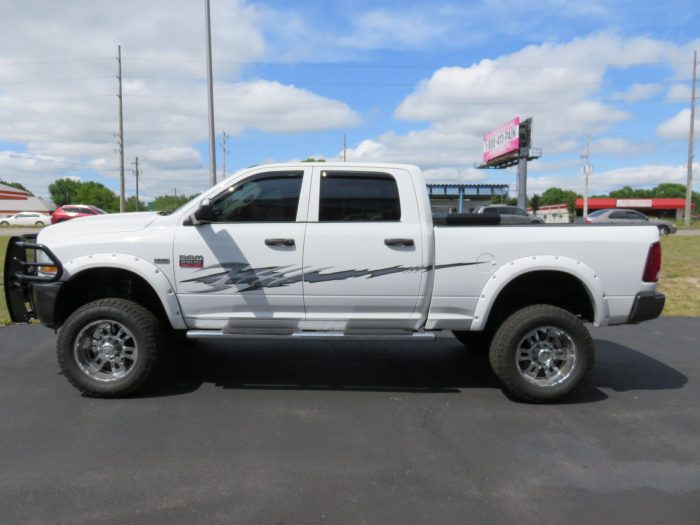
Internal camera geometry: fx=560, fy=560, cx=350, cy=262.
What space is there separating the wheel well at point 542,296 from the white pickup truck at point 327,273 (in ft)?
0.62

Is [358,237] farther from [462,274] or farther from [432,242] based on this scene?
[462,274]

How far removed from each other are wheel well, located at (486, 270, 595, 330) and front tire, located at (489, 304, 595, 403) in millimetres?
320

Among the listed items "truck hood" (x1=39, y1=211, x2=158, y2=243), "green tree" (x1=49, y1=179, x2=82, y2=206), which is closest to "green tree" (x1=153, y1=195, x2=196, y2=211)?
"truck hood" (x1=39, y1=211, x2=158, y2=243)

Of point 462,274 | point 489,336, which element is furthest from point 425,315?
point 489,336

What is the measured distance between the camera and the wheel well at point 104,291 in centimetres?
494

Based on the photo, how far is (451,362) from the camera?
6.18m

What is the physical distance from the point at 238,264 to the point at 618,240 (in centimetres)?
324

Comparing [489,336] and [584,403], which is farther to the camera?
[489,336]

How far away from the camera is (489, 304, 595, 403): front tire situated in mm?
4754

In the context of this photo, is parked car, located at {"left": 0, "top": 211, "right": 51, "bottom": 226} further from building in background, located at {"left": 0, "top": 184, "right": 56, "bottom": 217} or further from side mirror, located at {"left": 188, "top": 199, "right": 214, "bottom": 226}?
side mirror, located at {"left": 188, "top": 199, "right": 214, "bottom": 226}

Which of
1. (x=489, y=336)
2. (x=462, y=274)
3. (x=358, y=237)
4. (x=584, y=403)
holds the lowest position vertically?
(x=584, y=403)

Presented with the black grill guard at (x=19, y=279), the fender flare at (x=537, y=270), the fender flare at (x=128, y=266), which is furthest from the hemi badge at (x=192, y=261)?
the fender flare at (x=537, y=270)

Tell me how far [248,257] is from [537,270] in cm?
246

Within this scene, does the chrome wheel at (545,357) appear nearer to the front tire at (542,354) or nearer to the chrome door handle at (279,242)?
the front tire at (542,354)
